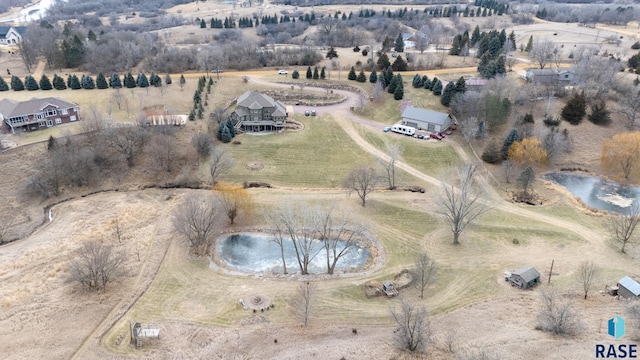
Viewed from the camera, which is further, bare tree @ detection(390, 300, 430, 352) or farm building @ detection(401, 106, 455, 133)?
farm building @ detection(401, 106, 455, 133)

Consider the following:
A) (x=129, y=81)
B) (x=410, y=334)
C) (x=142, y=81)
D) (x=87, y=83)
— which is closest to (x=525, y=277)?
(x=410, y=334)

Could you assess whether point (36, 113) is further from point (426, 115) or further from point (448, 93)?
point (448, 93)

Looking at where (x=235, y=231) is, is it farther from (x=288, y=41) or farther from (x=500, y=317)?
(x=288, y=41)

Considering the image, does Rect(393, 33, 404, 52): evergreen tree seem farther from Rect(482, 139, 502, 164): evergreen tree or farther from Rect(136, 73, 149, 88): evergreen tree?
Rect(136, 73, 149, 88): evergreen tree

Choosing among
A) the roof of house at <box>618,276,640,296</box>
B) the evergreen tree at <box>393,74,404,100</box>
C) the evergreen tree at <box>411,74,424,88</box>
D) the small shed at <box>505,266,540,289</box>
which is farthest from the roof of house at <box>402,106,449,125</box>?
the roof of house at <box>618,276,640,296</box>

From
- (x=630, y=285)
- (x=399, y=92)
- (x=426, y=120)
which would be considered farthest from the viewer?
(x=399, y=92)

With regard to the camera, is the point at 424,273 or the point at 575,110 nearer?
the point at 424,273

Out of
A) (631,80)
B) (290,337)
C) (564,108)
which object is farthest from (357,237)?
(631,80)
